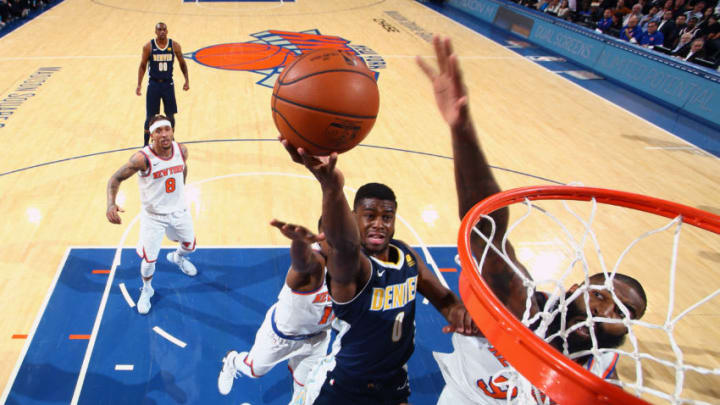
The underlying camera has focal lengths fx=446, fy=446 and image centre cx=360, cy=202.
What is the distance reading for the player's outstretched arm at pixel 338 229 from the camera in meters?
1.64

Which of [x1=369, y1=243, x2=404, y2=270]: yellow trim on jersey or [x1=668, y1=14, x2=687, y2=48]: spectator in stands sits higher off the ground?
[x1=668, y1=14, x2=687, y2=48]: spectator in stands

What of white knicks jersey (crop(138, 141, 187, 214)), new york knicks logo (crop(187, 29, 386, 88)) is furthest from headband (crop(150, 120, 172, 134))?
new york knicks logo (crop(187, 29, 386, 88))

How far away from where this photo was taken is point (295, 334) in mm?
2961

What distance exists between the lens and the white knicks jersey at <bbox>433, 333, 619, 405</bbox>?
8.02 ft

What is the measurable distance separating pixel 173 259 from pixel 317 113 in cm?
319

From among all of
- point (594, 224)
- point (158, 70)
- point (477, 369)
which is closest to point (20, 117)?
point (158, 70)

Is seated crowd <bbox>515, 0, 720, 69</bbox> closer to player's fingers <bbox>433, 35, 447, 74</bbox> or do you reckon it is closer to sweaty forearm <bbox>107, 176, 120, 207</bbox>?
player's fingers <bbox>433, 35, 447, 74</bbox>

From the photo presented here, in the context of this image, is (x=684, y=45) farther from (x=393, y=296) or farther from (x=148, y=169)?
(x=148, y=169)

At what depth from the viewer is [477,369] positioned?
2623 millimetres

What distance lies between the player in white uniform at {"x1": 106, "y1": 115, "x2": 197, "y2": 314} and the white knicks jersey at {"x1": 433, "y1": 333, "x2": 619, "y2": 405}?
262cm

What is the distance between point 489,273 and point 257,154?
5.37 metres

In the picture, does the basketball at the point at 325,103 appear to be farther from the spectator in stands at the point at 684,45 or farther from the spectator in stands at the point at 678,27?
the spectator in stands at the point at 678,27

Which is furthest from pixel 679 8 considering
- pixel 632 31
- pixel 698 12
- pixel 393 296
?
pixel 393 296

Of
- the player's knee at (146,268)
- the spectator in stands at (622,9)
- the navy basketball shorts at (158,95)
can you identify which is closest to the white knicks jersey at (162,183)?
the player's knee at (146,268)
